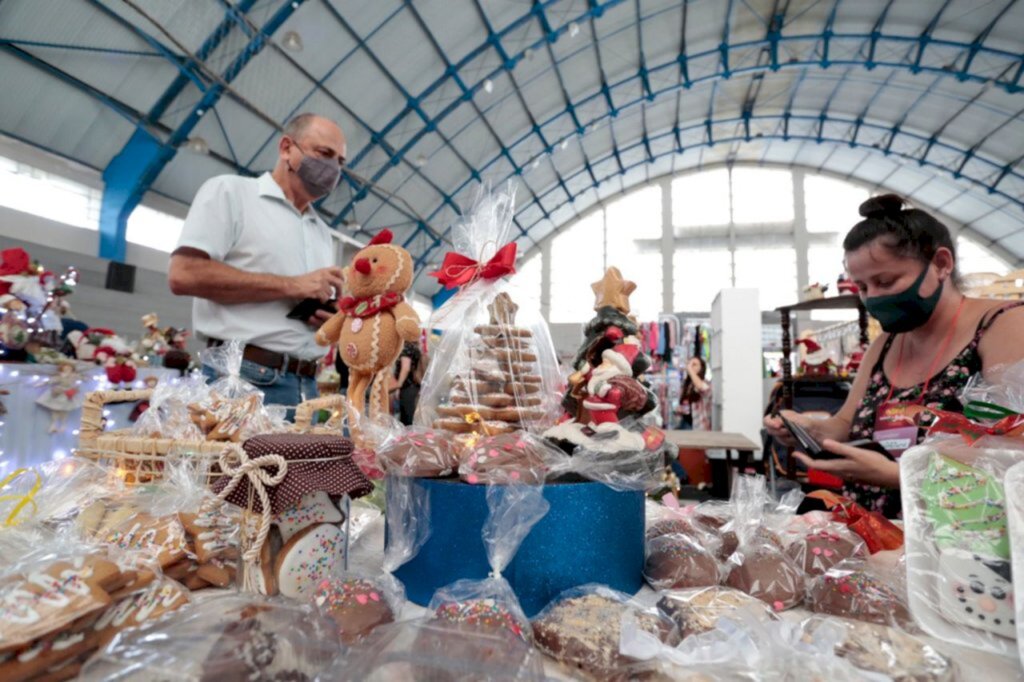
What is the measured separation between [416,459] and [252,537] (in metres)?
0.24

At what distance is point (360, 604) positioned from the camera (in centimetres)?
68

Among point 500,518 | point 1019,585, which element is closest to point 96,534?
point 500,518

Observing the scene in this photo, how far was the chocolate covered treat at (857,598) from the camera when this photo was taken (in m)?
0.75

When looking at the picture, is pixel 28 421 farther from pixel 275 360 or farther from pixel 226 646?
pixel 226 646

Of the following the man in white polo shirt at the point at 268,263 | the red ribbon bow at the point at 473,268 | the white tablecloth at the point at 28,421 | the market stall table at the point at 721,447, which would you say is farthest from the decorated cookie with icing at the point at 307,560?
the market stall table at the point at 721,447

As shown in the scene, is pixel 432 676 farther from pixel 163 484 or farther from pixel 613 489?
pixel 163 484

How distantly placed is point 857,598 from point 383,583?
66cm

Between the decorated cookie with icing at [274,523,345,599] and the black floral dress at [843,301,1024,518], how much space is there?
1370mm

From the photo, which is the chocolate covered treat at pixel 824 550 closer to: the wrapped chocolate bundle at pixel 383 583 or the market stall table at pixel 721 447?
the wrapped chocolate bundle at pixel 383 583

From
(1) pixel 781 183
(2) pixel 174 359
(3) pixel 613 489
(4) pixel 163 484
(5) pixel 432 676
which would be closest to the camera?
(5) pixel 432 676

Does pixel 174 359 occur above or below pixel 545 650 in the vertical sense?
above

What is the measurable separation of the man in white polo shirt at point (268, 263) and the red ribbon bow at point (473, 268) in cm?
70

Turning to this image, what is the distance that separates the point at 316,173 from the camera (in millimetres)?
2020

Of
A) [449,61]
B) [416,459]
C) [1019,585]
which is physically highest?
[449,61]
